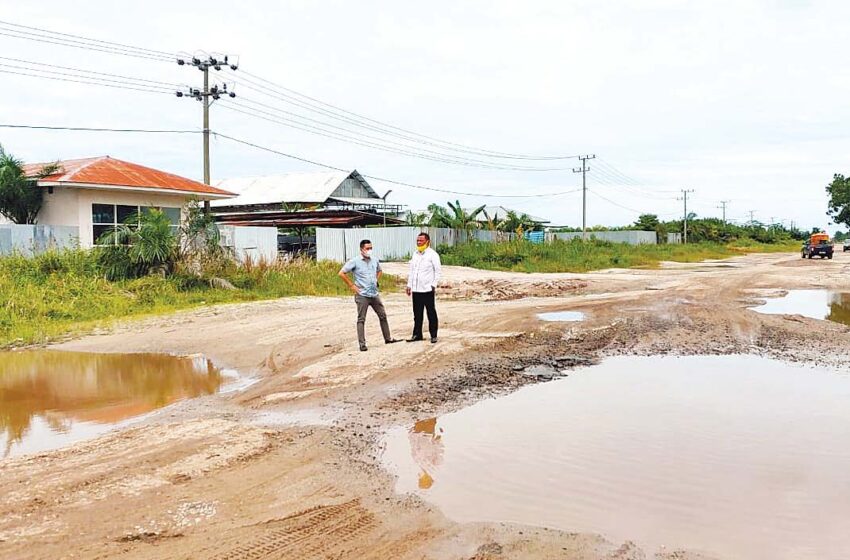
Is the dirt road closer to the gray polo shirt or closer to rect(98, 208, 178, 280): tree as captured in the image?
the gray polo shirt

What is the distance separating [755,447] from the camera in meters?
6.01

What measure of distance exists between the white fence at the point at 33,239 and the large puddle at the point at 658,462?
15.1 m

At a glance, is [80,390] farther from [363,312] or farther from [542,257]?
[542,257]

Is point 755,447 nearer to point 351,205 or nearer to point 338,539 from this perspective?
point 338,539

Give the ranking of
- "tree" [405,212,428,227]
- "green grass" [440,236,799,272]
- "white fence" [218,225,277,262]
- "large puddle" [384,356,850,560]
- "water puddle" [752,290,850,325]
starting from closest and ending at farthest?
"large puddle" [384,356,850,560], "water puddle" [752,290,850,325], "white fence" [218,225,277,262], "green grass" [440,236,799,272], "tree" [405,212,428,227]

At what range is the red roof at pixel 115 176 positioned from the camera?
813 inches

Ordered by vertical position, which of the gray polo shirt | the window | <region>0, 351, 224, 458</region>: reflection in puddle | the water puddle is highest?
the window

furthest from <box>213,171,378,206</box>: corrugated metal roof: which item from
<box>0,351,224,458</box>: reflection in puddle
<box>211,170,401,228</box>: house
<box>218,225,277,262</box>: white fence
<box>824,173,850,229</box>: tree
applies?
<box>824,173,850,229</box>: tree

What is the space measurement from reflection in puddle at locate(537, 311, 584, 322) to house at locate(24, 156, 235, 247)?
11538 millimetres

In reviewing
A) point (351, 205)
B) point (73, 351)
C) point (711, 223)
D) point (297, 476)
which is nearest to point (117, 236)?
point (73, 351)

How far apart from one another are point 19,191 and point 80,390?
46.4ft

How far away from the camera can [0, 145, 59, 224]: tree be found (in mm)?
20203

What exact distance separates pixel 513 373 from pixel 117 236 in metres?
12.2

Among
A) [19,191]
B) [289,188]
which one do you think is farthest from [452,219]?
[19,191]
